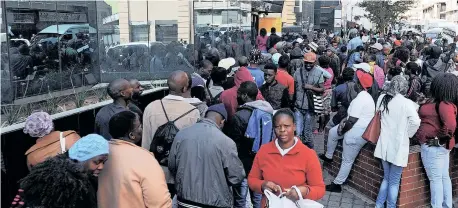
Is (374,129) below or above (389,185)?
above

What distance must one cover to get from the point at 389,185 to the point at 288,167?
89.1 inches

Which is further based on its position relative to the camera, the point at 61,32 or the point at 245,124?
the point at 61,32

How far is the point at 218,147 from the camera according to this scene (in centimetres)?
350

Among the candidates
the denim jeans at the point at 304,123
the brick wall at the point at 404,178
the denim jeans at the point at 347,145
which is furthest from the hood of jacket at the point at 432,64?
the denim jeans at the point at 347,145

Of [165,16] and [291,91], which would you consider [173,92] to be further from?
[165,16]

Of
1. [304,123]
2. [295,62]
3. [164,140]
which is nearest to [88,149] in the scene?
[164,140]

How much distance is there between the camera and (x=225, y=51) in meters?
14.7

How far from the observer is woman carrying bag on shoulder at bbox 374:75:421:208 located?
15.7 feet

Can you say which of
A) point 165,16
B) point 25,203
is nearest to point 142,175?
point 25,203

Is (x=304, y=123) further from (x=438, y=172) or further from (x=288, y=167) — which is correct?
(x=288, y=167)

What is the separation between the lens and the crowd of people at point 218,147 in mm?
2863

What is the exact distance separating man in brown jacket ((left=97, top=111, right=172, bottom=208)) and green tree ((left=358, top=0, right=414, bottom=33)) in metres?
49.4

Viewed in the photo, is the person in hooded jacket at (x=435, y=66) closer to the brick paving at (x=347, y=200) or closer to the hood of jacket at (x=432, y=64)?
the hood of jacket at (x=432, y=64)

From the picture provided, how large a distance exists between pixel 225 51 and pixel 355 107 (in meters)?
9.35
